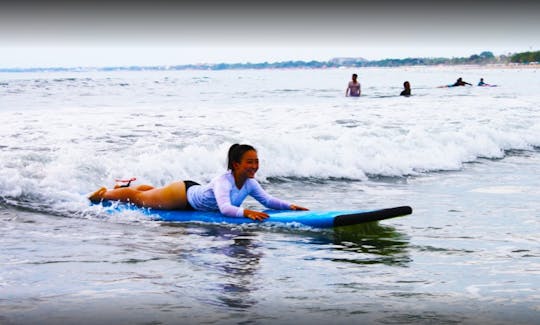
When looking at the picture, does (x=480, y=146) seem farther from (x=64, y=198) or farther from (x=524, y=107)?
(x=524, y=107)

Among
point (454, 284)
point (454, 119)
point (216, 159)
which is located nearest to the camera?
Result: point (454, 284)

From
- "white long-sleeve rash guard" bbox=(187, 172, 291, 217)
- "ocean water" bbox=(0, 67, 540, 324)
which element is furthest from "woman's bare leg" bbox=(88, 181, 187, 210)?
"ocean water" bbox=(0, 67, 540, 324)

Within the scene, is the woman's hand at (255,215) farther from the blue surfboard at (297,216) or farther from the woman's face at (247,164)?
the woman's face at (247,164)

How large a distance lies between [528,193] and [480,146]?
5291 millimetres

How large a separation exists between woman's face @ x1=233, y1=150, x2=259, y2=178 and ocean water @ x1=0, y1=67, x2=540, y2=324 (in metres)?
0.57

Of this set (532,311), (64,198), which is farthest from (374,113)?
(532,311)

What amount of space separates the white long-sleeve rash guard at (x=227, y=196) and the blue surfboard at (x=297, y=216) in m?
0.08

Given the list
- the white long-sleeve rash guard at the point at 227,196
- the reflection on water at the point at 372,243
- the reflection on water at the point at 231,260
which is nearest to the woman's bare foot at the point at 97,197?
the white long-sleeve rash guard at the point at 227,196

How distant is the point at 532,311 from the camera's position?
4355mm

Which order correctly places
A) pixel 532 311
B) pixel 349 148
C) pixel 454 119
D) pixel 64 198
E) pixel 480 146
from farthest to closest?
pixel 454 119, pixel 480 146, pixel 349 148, pixel 64 198, pixel 532 311

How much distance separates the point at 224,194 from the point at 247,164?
441 millimetres

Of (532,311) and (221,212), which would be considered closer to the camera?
(532,311)

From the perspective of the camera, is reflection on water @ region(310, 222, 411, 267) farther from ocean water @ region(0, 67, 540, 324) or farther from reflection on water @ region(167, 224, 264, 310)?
reflection on water @ region(167, 224, 264, 310)

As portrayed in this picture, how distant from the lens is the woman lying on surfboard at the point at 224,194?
7.32 metres
